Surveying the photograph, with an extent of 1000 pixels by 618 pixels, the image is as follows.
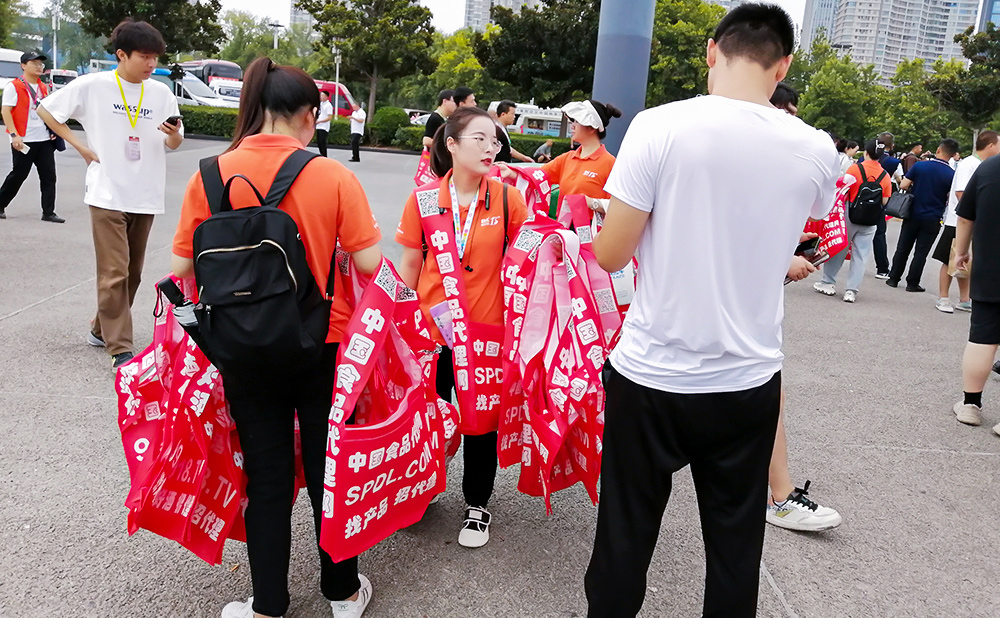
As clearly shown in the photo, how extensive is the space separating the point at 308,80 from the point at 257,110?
0.17m

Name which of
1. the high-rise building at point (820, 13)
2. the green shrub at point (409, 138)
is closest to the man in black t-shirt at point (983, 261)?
the green shrub at point (409, 138)

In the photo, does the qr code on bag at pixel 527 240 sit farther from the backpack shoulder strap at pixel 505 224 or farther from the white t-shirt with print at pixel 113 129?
the white t-shirt with print at pixel 113 129

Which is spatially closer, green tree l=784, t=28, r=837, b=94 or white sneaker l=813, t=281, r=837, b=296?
white sneaker l=813, t=281, r=837, b=296

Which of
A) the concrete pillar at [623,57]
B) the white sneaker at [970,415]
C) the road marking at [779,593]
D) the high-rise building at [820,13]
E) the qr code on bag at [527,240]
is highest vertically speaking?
the high-rise building at [820,13]

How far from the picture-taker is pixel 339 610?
8.42 feet

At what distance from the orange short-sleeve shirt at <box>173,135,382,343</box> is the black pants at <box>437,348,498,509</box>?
3.30 ft

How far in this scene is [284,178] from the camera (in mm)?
2209

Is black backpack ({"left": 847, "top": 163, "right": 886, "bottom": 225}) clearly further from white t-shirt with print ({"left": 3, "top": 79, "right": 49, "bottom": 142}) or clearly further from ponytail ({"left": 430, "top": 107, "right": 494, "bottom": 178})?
white t-shirt with print ({"left": 3, "top": 79, "right": 49, "bottom": 142})

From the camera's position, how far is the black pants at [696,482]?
2.10 meters

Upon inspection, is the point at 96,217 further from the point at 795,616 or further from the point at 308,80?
the point at 795,616

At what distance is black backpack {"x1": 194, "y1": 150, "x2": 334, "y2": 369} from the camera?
209cm

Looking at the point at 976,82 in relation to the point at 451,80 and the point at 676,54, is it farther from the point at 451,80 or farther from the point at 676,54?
the point at 451,80

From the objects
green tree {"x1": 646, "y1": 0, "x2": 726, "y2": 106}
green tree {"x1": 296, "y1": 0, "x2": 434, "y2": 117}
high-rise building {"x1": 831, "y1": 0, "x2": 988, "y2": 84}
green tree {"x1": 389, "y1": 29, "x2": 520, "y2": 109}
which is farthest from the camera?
high-rise building {"x1": 831, "y1": 0, "x2": 988, "y2": 84}

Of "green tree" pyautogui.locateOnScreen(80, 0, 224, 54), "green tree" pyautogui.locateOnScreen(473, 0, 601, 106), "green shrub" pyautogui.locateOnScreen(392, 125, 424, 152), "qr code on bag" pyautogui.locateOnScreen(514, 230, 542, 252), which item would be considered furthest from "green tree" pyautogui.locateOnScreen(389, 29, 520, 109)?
"qr code on bag" pyautogui.locateOnScreen(514, 230, 542, 252)
